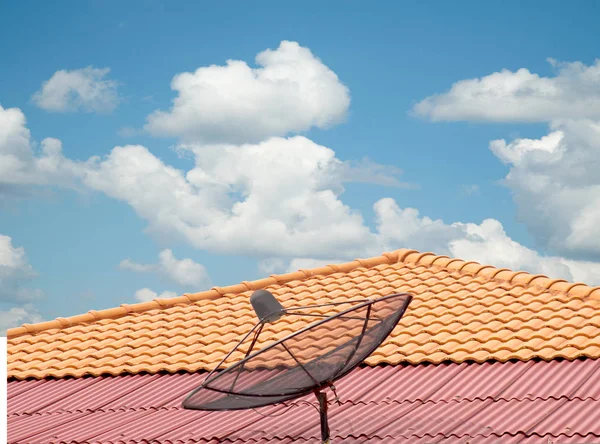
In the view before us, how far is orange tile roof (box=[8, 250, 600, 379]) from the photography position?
13.9 metres

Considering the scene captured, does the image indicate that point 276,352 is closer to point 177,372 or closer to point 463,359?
point 463,359

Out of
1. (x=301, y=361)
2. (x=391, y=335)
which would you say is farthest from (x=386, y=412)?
(x=391, y=335)

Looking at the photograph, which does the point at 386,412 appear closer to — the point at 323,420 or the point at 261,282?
the point at 323,420

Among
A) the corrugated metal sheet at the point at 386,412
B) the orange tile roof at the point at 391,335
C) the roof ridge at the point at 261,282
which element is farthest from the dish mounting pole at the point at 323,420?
the roof ridge at the point at 261,282

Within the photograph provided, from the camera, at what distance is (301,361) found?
399 inches

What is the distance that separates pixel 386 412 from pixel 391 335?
2962 millimetres

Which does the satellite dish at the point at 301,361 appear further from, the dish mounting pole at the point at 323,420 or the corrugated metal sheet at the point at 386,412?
the corrugated metal sheet at the point at 386,412

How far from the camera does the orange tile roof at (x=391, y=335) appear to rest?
45.5 ft

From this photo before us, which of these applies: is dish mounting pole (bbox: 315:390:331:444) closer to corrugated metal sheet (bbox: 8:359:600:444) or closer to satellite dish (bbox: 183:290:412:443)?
satellite dish (bbox: 183:290:412:443)

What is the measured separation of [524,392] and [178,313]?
8529 mm

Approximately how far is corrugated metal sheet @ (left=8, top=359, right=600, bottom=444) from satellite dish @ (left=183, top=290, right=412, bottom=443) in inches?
62.0

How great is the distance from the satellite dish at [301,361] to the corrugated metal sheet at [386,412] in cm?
158

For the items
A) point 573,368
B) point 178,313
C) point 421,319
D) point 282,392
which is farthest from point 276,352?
point 178,313

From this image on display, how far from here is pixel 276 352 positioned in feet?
32.6
